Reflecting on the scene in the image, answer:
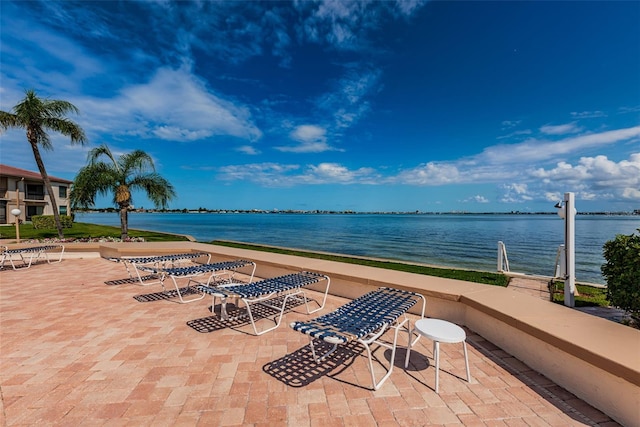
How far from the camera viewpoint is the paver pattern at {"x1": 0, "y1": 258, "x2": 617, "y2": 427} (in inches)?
91.4

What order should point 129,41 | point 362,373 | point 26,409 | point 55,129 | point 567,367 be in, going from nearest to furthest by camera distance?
point 26,409 < point 567,367 < point 362,373 < point 129,41 < point 55,129

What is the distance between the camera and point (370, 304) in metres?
3.68

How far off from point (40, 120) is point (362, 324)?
1751 centimetres

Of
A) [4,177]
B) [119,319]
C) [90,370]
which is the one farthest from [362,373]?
[4,177]

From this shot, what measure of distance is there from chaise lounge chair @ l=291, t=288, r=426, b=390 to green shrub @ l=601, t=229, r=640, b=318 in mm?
2601

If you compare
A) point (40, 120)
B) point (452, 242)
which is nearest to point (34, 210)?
point (40, 120)

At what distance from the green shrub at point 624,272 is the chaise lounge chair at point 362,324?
2.60 meters

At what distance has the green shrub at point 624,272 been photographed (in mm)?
3562

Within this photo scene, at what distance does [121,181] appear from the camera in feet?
46.5

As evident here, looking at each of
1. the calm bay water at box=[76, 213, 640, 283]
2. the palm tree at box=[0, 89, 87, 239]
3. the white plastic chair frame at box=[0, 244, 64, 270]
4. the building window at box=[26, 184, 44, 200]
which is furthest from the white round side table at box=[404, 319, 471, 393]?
the building window at box=[26, 184, 44, 200]

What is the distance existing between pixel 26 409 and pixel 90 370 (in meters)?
0.60

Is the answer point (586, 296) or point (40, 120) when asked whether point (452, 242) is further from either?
point (40, 120)

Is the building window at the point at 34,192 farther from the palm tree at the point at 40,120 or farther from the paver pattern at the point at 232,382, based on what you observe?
the paver pattern at the point at 232,382

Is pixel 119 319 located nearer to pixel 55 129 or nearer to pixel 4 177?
pixel 55 129
